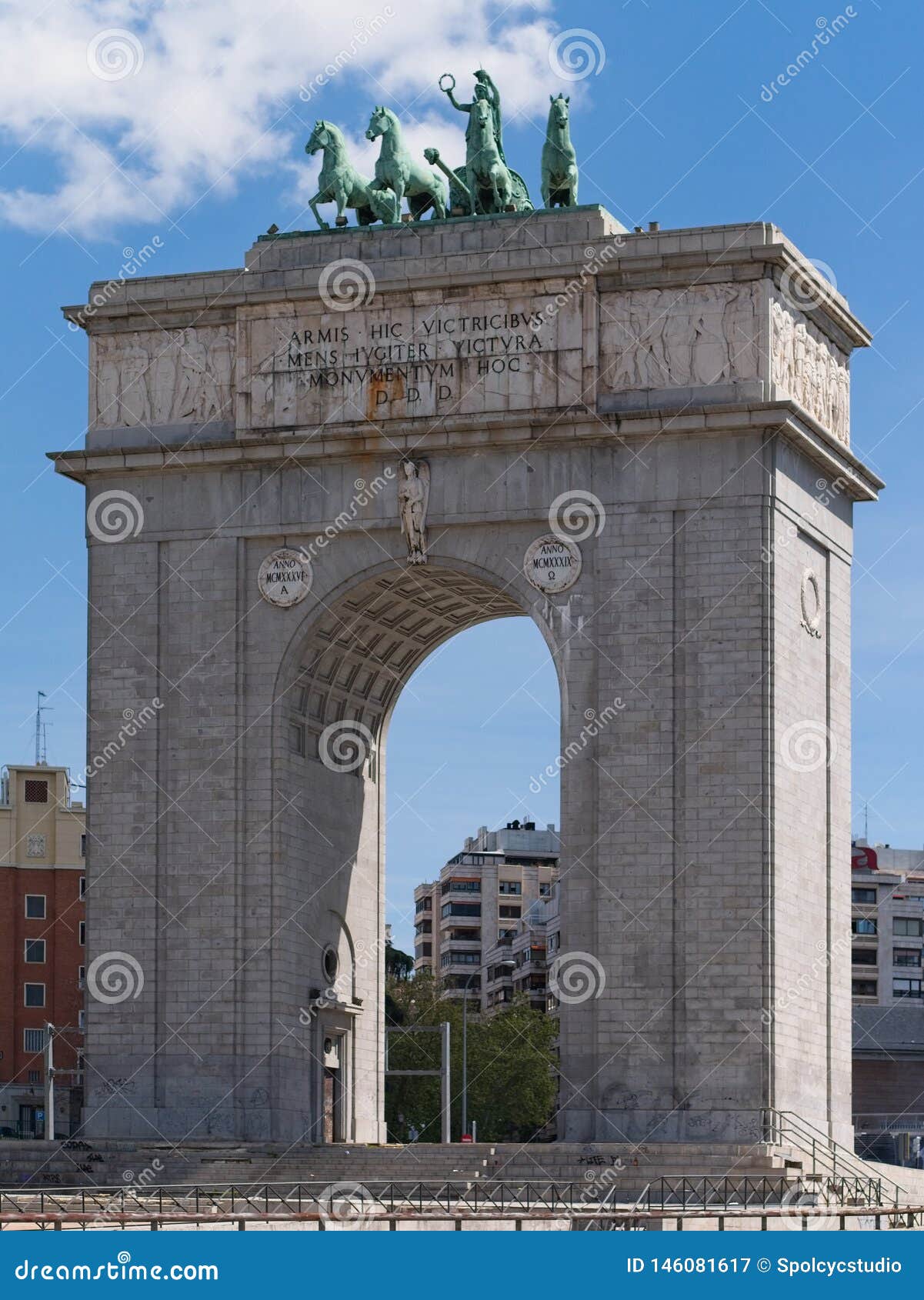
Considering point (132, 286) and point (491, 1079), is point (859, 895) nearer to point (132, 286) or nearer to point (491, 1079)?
point (491, 1079)

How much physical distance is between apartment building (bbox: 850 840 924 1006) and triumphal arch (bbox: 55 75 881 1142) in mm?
65484

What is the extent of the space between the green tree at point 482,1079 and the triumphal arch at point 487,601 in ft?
99.4

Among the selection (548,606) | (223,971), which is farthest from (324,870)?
(548,606)

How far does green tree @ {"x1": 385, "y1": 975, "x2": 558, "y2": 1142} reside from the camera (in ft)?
297

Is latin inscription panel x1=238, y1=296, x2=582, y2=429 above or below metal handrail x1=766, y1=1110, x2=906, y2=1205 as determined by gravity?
above

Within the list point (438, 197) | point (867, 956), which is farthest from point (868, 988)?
point (438, 197)

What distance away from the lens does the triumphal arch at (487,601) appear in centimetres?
5403

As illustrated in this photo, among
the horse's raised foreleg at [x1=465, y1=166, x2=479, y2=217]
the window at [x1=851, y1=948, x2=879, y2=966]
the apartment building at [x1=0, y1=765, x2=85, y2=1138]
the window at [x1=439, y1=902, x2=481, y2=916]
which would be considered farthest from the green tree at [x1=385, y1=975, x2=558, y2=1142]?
the window at [x1=439, y1=902, x2=481, y2=916]

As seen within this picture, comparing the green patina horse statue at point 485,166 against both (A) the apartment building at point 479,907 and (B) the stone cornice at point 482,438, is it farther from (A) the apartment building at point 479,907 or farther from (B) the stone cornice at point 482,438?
(A) the apartment building at point 479,907

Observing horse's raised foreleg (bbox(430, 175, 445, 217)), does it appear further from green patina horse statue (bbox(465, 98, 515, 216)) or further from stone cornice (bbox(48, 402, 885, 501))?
stone cornice (bbox(48, 402, 885, 501))

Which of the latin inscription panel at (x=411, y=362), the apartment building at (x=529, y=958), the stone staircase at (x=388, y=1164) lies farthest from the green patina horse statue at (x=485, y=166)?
the apartment building at (x=529, y=958)

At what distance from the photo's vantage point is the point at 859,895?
12469 centimetres

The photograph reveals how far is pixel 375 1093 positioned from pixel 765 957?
38.6 ft

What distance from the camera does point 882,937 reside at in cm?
12456
